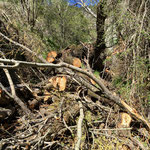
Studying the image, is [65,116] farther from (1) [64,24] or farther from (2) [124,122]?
(1) [64,24]

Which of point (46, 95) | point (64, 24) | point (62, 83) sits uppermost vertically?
point (64, 24)

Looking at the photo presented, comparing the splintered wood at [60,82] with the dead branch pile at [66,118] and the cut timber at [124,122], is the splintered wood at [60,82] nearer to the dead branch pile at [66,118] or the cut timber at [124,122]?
the dead branch pile at [66,118]

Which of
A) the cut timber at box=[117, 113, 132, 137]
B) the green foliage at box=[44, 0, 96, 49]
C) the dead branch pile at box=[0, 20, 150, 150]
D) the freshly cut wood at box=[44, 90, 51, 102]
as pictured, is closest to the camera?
the dead branch pile at box=[0, 20, 150, 150]

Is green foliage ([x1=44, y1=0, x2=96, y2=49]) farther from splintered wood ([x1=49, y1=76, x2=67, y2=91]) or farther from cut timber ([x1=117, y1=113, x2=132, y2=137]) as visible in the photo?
cut timber ([x1=117, y1=113, x2=132, y2=137])

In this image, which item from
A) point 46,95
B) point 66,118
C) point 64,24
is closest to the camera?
point 66,118

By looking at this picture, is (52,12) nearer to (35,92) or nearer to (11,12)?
(11,12)

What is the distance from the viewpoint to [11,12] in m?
4.38

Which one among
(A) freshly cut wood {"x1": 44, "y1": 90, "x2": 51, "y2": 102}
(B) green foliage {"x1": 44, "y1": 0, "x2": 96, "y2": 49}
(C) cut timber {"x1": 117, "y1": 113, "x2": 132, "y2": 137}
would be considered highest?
(B) green foliage {"x1": 44, "y1": 0, "x2": 96, "y2": 49}

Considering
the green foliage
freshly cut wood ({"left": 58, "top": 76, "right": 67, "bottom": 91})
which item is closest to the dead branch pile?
freshly cut wood ({"left": 58, "top": 76, "right": 67, "bottom": 91})

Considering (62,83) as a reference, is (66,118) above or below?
below

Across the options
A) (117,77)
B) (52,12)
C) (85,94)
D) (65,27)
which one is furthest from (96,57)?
(52,12)

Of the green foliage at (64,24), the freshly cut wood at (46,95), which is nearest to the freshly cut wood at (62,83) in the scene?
the freshly cut wood at (46,95)

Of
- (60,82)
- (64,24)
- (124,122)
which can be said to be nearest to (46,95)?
(60,82)

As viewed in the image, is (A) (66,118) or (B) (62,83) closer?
(A) (66,118)
